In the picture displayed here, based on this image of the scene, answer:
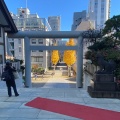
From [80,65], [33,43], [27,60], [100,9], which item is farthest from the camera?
[100,9]

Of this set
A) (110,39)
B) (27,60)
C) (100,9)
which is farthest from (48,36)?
(100,9)

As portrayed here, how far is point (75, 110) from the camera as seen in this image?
5.52 metres

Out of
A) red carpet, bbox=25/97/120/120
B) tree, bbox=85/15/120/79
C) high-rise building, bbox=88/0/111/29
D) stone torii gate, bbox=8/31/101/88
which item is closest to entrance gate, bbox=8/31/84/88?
stone torii gate, bbox=8/31/101/88

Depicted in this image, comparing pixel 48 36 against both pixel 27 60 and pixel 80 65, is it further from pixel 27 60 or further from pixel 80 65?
pixel 80 65

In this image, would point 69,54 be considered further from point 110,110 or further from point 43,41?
point 110,110

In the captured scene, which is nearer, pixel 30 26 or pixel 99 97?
pixel 99 97

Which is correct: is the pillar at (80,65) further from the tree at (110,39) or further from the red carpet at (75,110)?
the red carpet at (75,110)

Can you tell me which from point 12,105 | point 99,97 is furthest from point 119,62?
point 12,105

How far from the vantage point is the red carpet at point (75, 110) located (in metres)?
4.96

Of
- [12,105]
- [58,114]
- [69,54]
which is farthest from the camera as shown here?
[69,54]

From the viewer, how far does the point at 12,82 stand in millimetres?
7328

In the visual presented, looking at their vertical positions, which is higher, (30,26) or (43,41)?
(30,26)

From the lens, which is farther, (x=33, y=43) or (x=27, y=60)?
(x=33, y=43)

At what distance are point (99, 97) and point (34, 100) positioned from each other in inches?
109
